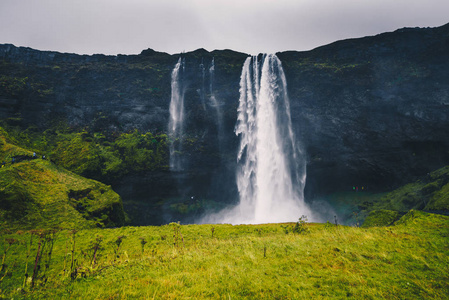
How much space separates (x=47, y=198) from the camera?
16.2 metres

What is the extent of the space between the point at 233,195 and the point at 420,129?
3221 cm

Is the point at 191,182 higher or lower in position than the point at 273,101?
lower

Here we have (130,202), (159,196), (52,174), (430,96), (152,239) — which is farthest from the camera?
(159,196)

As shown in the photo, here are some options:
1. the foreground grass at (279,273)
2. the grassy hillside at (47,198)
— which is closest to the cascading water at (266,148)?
the grassy hillside at (47,198)

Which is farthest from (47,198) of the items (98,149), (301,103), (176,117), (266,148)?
(301,103)

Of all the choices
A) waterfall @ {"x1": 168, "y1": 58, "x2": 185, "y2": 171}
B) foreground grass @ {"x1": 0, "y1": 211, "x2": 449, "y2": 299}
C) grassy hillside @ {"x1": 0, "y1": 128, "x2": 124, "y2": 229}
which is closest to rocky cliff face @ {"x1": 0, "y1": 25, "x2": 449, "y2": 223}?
waterfall @ {"x1": 168, "y1": 58, "x2": 185, "y2": 171}

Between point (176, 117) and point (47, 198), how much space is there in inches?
948

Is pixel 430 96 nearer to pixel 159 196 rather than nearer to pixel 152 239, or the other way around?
pixel 152 239

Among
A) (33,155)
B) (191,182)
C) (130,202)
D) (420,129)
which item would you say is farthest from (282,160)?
(33,155)

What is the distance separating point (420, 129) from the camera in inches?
1205

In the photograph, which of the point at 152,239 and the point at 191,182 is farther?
the point at 191,182

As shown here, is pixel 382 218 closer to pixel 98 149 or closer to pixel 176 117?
pixel 176 117

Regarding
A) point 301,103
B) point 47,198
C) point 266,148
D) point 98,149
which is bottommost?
point 47,198

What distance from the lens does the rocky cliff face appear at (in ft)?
101
